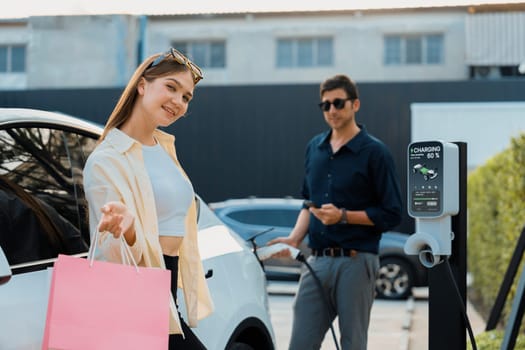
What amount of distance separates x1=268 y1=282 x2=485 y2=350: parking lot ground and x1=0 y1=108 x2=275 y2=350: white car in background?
10.8 feet

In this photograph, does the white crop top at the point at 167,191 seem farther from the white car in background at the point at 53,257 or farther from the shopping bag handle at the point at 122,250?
the white car in background at the point at 53,257

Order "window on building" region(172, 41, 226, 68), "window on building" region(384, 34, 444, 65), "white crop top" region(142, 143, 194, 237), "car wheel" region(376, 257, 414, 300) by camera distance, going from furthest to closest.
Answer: "window on building" region(172, 41, 226, 68) → "window on building" region(384, 34, 444, 65) → "car wheel" region(376, 257, 414, 300) → "white crop top" region(142, 143, 194, 237)

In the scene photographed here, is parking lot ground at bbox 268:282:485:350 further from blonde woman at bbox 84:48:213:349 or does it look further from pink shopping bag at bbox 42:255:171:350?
pink shopping bag at bbox 42:255:171:350

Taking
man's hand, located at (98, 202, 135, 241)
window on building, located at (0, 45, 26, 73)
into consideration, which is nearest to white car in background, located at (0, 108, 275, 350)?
man's hand, located at (98, 202, 135, 241)

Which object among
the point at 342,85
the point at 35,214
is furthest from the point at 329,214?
the point at 35,214

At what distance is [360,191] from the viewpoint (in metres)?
4.38

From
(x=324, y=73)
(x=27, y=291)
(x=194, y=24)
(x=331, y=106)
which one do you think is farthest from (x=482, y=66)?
(x=27, y=291)

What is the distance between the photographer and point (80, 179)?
142 inches

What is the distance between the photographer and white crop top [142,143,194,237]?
291 cm

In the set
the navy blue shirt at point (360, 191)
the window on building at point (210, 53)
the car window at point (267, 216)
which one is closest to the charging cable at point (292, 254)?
the navy blue shirt at point (360, 191)

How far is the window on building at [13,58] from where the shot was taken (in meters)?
36.8

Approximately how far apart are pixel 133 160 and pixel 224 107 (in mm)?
16436

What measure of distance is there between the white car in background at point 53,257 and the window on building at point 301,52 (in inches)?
1217

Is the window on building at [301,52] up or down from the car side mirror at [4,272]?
up
